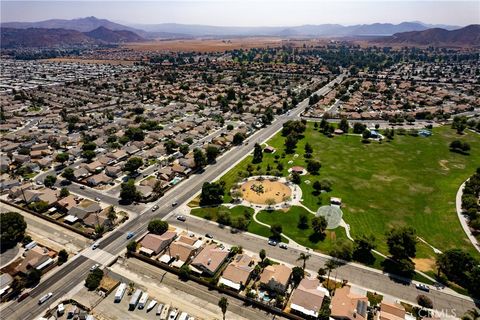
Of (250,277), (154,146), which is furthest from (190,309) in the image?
(154,146)

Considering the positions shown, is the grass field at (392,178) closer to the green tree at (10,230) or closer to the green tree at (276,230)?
the green tree at (276,230)

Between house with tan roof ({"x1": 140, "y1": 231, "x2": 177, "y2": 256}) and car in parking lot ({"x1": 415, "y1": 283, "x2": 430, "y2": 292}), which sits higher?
house with tan roof ({"x1": 140, "y1": 231, "x2": 177, "y2": 256})

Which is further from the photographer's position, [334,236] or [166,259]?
[334,236]

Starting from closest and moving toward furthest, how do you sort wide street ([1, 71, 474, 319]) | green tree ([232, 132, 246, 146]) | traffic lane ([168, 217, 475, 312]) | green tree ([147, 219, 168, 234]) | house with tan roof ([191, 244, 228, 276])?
wide street ([1, 71, 474, 319]) < traffic lane ([168, 217, 475, 312]) < house with tan roof ([191, 244, 228, 276]) < green tree ([147, 219, 168, 234]) < green tree ([232, 132, 246, 146])

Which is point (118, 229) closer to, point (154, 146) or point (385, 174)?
point (154, 146)

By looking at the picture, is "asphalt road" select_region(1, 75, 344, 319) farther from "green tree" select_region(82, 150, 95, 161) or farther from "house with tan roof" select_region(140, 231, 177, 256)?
"green tree" select_region(82, 150, 95, 161)

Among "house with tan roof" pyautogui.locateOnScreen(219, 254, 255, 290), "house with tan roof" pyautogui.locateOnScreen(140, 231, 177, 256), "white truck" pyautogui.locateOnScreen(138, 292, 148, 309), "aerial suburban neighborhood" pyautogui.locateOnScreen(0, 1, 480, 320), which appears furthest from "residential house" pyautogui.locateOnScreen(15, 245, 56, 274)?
"house with tan roof" pyautogui.locateOnScreen(219, 254, 255, 290)

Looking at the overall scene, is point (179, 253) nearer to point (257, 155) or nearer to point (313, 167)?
point (257, 155)
